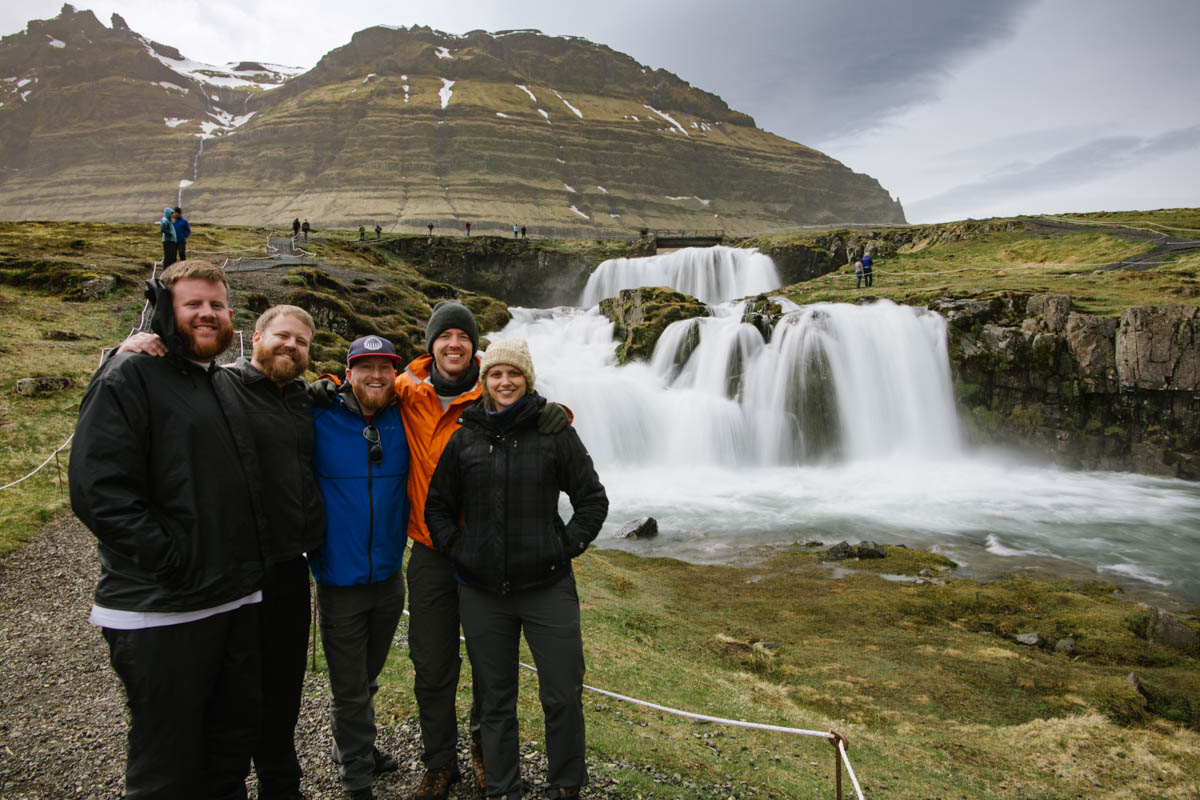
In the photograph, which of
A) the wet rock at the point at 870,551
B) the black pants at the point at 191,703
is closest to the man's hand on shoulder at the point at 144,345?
the black pants at the point at 191,703

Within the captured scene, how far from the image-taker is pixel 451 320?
4391 mm

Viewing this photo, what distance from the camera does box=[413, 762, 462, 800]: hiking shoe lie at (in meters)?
4.06

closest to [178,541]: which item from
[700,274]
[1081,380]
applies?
[1081,380]

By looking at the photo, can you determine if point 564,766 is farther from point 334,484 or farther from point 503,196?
point 503,196

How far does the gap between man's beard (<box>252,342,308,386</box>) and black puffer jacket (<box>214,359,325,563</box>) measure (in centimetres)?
5

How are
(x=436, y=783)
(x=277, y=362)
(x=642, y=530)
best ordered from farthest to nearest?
(x=642, y=530), (x=436, y=783), (x=277, y=362)

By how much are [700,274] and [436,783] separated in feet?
144

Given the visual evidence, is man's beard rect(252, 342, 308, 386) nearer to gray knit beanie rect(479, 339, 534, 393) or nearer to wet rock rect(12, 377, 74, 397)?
gray knit beanie rect(479, 339, 534, 393)

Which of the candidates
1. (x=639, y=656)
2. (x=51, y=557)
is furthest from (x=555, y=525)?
(x=51, y=557)

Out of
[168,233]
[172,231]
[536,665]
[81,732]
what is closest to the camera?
[536,665]

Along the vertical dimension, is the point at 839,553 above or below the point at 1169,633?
below

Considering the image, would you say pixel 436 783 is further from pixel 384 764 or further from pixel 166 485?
pixel 166 485

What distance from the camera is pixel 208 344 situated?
10.5 feet

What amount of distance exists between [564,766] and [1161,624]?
34.4 ft
